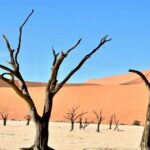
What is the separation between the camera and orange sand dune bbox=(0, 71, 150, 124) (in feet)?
299

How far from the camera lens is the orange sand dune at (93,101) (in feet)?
299

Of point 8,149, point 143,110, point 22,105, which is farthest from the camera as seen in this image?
point 22,105

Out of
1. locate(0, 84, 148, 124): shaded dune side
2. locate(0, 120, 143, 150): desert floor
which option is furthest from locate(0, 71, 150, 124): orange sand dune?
locate(0, 120, 143, 150): desert floor

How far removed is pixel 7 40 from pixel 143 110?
7669 centimetres

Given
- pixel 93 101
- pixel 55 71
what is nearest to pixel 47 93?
pixel 55 71

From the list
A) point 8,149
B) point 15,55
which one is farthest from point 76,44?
point 8,149

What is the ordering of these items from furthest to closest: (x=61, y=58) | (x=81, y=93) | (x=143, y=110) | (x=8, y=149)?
1. (x=81, y=93)
2. (x=143, y=110)
3. (x=8, y=149)
4. (x=61, y=58)

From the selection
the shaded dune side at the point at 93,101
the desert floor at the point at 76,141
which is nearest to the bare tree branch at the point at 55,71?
the desert floor at the point at 76,141

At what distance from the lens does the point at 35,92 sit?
117 meters

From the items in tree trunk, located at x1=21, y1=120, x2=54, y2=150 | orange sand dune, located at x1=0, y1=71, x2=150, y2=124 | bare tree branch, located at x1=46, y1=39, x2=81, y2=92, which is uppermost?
orange sand dune, located at x1=0, y1=71, x2=150, y2=124

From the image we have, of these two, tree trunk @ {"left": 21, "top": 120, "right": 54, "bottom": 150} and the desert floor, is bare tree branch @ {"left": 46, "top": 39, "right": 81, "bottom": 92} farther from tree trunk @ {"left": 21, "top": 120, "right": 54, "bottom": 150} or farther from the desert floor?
the desert floor

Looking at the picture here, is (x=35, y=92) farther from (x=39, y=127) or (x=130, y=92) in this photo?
(x=39, y=127)

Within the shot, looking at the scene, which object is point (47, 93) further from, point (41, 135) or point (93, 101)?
point (93, 101)

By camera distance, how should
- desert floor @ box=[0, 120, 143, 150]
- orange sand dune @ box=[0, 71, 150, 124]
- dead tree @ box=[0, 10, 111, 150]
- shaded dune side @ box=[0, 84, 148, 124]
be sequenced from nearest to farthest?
1. dead tree @ box=[0, 10, 111, 150]
2. desert floor @ box=[0, 120, 143, 150]
3. shaded dune side @ box=[0, 84, 148, 124]
4. orange sand dune @ box=[0, 71, 150, 124]
